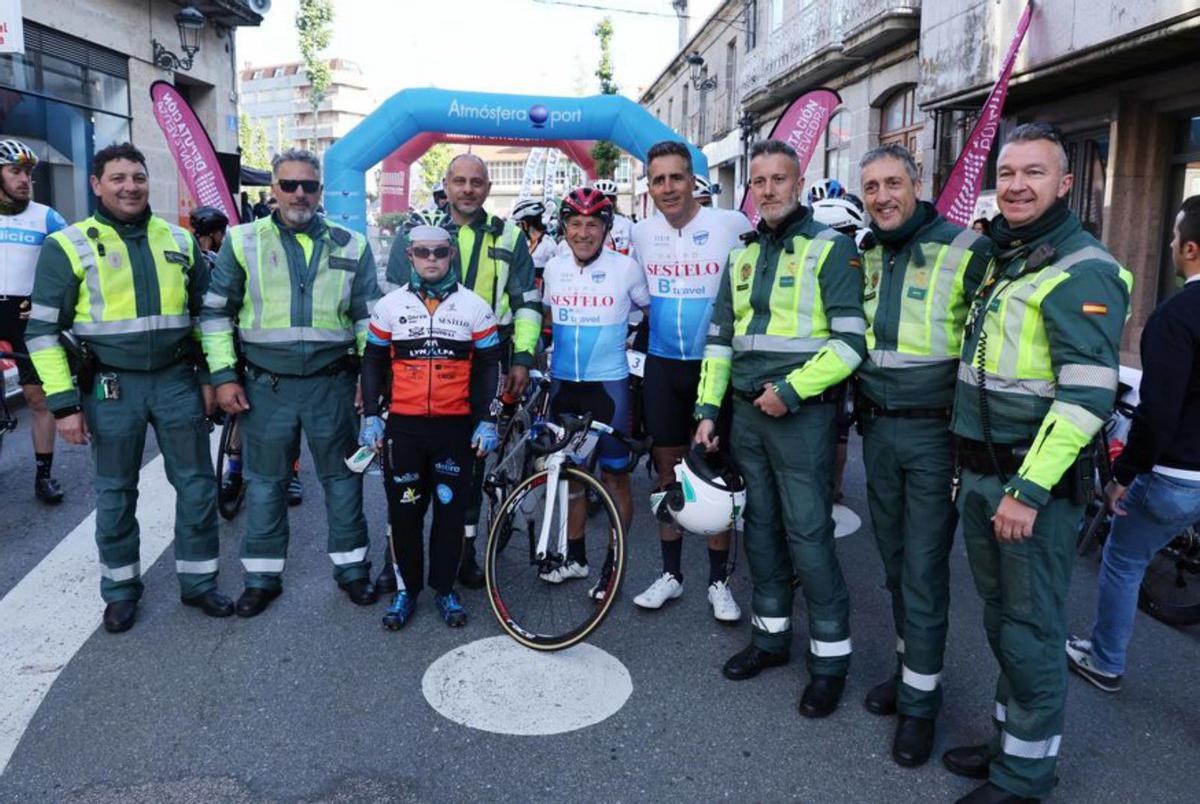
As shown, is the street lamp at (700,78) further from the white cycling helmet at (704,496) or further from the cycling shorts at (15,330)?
the white cycling helmet at (704,496)

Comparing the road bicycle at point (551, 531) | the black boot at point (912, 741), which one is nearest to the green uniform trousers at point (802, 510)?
the black boot at point (912, 741)

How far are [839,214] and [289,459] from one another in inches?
146

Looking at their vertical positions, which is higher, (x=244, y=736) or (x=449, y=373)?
(x=449, y=373)

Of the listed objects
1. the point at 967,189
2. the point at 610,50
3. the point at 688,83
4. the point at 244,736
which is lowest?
the point at 244,736

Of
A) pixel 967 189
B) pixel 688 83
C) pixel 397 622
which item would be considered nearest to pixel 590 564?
pixel 397 622

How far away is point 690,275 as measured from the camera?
4383 mm

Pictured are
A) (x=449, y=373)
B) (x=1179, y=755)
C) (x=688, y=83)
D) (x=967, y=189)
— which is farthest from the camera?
(x=688, y=83)

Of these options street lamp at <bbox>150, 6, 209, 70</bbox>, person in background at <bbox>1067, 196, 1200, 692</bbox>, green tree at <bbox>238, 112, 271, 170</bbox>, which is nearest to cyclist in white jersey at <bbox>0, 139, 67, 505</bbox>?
person in background at <bbox>1067, 196, 1200, 692</bbox>

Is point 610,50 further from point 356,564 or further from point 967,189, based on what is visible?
point 356,564

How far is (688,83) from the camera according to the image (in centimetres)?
3619

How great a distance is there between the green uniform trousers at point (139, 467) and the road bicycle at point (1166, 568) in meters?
4.27

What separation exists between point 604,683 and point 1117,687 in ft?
6.85

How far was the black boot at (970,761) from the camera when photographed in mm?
3068

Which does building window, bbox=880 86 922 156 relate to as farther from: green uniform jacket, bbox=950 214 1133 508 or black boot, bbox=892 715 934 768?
black boot, bbox=892 715 934 768
